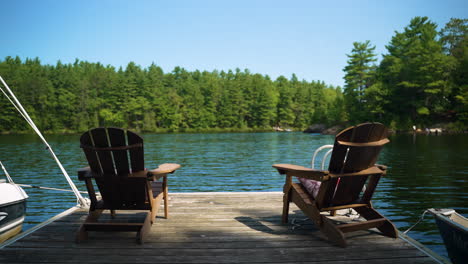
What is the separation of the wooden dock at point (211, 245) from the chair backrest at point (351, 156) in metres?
0.48

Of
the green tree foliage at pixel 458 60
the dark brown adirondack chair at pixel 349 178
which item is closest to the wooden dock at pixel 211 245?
the dark brown adirondack chair at pixel 349 178

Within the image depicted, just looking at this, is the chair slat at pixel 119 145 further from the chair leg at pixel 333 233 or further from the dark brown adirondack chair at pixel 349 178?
the chair leg at pixel 333 233

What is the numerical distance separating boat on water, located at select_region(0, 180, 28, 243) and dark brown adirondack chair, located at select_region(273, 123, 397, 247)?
140 inches

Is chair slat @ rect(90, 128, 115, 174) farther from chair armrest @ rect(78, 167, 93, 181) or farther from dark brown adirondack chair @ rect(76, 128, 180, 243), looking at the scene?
chair armrest @ rect(78, 167, 93, 181)

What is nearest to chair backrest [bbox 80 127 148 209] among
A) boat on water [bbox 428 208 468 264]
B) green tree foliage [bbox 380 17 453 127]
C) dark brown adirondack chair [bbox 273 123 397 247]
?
dark brown adirondack chair [bbox 273 123 397 247]

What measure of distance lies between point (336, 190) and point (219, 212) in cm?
181

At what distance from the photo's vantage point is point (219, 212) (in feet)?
15.0

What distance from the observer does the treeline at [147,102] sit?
60.5 metres

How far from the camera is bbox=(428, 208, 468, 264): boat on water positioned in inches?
109

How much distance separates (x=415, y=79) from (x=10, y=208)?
49.8 metres

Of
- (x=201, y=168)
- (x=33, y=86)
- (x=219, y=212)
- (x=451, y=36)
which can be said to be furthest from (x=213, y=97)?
(x=219, y=212)

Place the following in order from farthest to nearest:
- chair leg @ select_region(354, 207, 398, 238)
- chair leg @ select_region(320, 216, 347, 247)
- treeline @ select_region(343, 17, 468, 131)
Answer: treeline @ select_region(343, 17, 468, 131), chair leg @ select_region(354, 207, 398, 238), chair leg @ select_region(320, 216, 347, 247)

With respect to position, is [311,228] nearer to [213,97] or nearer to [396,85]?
Answer: [396,85]

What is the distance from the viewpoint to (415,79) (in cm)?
4484
